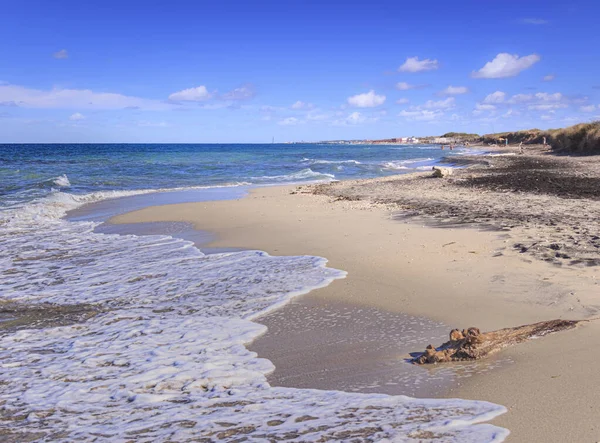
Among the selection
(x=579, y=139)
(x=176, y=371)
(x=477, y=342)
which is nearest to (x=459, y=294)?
(x=477, y=342)

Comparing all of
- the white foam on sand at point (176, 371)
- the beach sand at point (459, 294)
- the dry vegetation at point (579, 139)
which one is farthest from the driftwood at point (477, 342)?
the dry vegetation at point (579, 139)

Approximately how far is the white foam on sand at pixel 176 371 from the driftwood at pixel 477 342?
2.47ft

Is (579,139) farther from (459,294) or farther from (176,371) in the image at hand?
(176,371)

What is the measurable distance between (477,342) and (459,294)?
6.22ft

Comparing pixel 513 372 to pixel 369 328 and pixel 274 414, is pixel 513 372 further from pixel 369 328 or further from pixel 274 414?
pixel 274 414

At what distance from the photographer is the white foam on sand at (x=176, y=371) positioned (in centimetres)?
351

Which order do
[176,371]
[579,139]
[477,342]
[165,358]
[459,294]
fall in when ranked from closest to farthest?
[176,371] → [477,342] → [165,358] → [459,294] → [579,139]

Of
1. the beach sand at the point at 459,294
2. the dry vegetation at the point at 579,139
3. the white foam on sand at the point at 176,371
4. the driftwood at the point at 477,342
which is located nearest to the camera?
the white foam on sand at the point at 176,371

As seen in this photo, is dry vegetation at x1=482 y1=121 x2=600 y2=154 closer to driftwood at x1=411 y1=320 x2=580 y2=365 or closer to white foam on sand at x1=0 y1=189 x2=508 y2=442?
white foam on sand at x1=0 y1=189 x2=508 y2=442

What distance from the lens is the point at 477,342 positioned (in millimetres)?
4621

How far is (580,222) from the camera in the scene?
991cm

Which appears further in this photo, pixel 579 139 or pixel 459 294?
pixel 579 139

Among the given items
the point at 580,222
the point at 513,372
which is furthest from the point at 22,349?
the point at 580,222

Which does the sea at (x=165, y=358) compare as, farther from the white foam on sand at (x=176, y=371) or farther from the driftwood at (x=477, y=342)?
the driftwood at (x=477, y=342)
